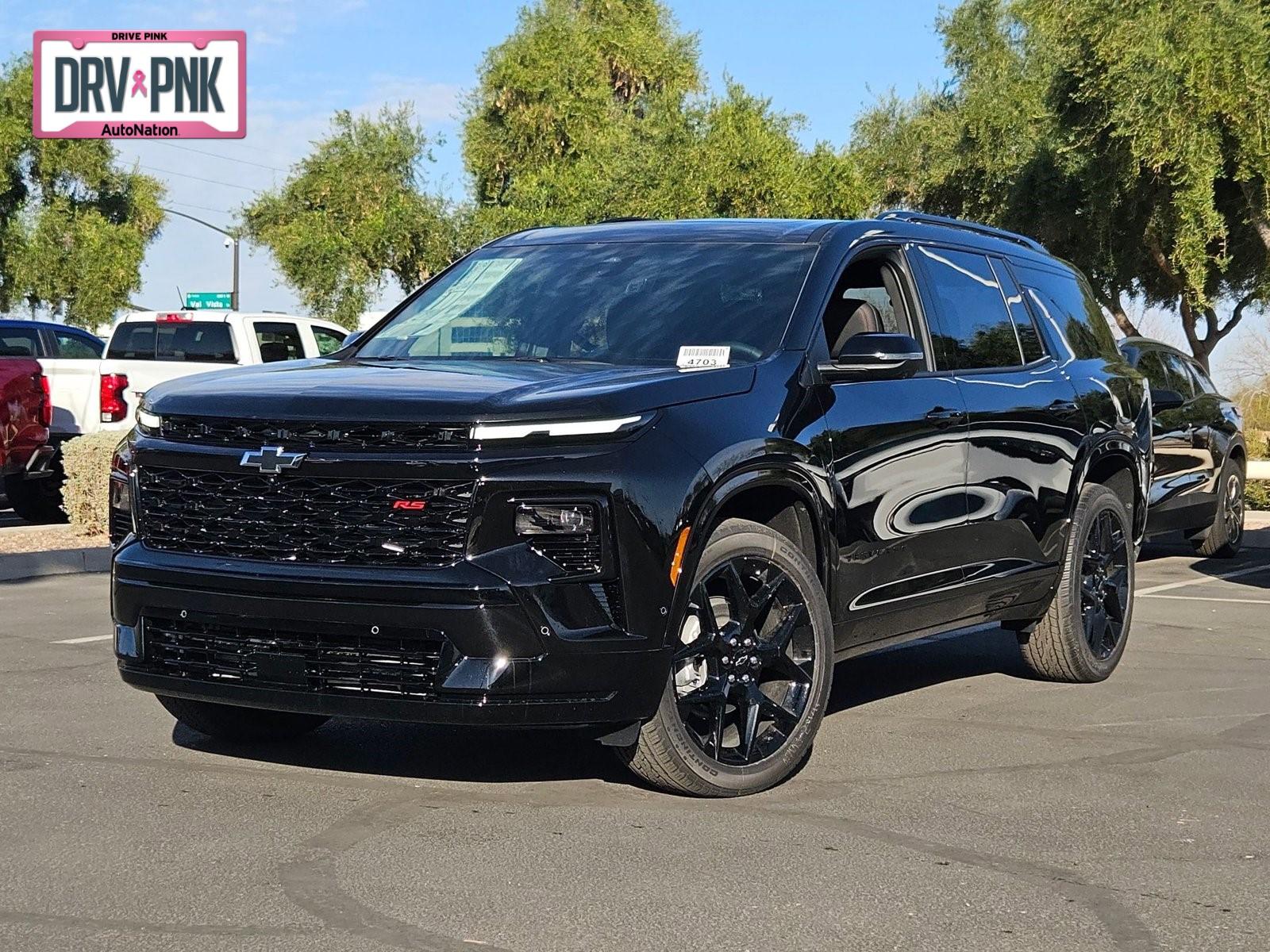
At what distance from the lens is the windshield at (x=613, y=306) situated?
637cm

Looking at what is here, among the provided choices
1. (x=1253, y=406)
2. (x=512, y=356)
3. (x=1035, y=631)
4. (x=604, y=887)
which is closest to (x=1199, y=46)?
(x=1253, y=406)

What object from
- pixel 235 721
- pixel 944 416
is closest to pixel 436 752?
pixel 235 721

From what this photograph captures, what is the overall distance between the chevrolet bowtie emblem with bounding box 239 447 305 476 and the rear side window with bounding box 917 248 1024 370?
9.16 ft

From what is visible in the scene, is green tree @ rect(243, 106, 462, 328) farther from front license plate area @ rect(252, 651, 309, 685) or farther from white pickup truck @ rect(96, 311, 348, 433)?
front license plate area @ rect(252, 651, 309, 685)

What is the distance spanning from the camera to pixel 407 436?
5.27 m

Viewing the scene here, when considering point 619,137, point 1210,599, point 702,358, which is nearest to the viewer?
point 702,358

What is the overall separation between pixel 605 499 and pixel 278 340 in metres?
14.4

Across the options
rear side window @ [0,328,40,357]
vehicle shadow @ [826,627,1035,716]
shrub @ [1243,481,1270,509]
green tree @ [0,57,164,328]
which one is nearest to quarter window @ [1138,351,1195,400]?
vehicle shadow @ [826,627,1035,716]

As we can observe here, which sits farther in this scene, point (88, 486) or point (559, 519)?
point (88, 486)

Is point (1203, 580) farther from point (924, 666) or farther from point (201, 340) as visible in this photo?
point (201, 340)

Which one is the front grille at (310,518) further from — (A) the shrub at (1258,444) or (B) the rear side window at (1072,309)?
(A) the shrub at (1258,444)

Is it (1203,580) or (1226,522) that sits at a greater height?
(1226,522)

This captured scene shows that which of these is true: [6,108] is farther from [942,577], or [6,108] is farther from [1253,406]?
[942,577]

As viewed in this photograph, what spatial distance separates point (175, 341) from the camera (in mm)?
19031
